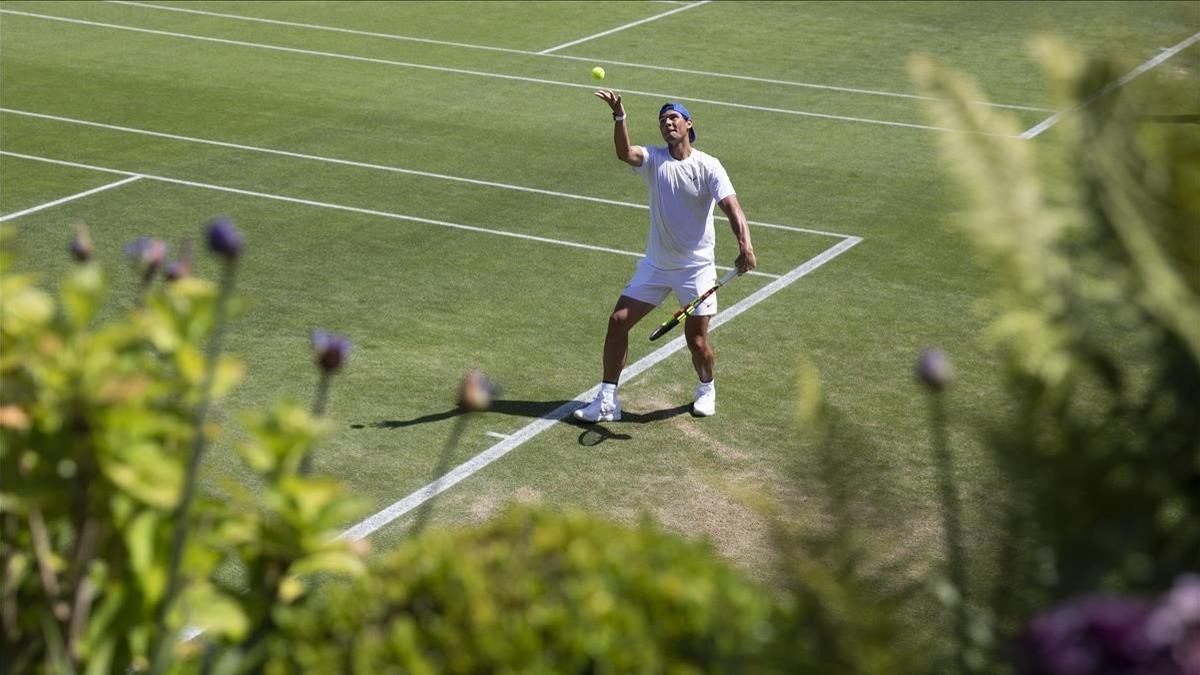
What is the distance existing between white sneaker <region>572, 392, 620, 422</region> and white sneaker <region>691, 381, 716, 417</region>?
23.2 inches

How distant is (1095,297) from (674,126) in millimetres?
8268

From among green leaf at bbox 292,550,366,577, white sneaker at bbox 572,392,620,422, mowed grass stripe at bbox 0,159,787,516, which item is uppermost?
green leaf at bbox 292,550,366,577

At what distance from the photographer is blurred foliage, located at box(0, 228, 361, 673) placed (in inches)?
159

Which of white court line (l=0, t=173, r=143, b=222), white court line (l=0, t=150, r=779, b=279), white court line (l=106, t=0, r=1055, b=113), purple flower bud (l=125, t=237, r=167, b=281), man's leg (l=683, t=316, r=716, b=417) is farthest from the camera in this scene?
white court line (l=106, t=0, r=1055, b=113)

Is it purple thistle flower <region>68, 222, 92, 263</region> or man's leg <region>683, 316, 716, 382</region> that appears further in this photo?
man's leg <region>683, 316, 716, 382</region>

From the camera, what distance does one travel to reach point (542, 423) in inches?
441

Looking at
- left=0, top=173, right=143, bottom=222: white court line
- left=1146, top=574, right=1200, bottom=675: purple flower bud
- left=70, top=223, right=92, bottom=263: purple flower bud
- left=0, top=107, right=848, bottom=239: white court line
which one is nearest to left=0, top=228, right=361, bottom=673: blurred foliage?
left=70, top=223, right=92, bottom=263: purple flower bud

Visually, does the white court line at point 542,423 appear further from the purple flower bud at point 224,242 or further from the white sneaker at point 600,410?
→ the purple flower bud at point 224,242

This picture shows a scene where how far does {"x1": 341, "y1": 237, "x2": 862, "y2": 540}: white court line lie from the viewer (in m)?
9.53

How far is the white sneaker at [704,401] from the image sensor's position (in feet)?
37.5

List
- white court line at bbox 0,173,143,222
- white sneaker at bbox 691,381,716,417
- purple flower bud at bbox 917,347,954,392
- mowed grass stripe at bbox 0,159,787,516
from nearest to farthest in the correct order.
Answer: purple flower bud at bbox 917,347,954,392
mowed grass stripe at bbox 0,159,787,516
white sneaker at bbox 691,381,716,417
white court line at bbox 0,173,143,222

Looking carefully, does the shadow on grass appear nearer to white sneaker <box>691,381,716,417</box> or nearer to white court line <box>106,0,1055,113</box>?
white sneaker <box>691,381,716,417</box>

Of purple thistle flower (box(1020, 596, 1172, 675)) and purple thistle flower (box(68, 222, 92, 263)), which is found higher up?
purple thistle flower (box(1020, 596, 1172, 675))

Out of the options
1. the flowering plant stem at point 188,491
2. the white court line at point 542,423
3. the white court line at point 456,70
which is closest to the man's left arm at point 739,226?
the white court line at point 542,423
